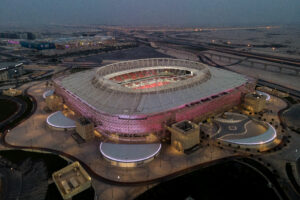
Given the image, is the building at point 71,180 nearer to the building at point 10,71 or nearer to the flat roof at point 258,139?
the flat roof at point 258,139

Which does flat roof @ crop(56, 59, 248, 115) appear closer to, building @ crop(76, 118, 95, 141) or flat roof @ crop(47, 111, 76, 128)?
building @ crop(76, 118, 95, 141)

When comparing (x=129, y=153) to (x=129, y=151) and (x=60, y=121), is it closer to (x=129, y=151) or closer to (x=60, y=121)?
(x=129, y=151)

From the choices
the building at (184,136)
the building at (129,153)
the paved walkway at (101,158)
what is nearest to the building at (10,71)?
the paved walkway at (101,158)

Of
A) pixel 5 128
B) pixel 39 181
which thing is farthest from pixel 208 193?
pixel 5 128

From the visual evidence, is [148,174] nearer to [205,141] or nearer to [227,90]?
[205,141]

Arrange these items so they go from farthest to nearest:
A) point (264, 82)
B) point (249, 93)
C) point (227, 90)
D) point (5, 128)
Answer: point (264, 82), point (249, 93), point (227, 90), point (5, 128)

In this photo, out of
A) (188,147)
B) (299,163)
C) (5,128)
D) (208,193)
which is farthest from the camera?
(5,128)

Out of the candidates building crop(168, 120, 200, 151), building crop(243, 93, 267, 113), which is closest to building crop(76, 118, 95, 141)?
building crop(168, 120, 200, 151)

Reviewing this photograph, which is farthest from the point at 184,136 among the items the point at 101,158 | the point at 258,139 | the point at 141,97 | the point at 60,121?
the point at 60,121
